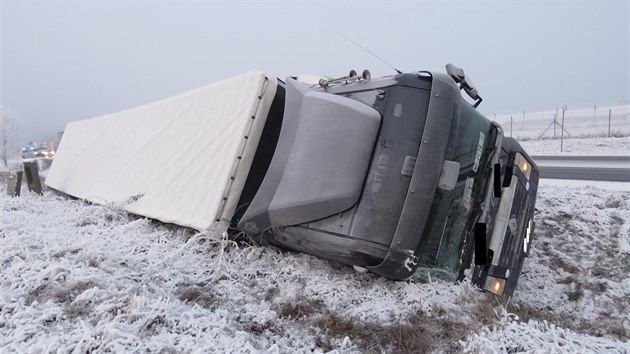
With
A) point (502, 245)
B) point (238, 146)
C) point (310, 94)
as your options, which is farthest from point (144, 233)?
point (502, 245)

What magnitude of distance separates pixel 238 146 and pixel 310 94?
1103 millimetres

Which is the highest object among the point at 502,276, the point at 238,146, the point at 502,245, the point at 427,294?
the point at 238,146

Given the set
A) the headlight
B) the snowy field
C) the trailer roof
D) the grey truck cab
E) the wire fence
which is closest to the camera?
the snowy field

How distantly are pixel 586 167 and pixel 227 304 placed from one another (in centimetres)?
1194

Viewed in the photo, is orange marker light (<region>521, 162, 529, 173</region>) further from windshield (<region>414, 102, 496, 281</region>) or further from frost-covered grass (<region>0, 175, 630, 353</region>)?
frost-covered grass (<region>0, 175, 630, 353</region>)

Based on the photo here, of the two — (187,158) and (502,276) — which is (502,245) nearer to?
(502,276)

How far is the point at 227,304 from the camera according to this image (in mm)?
2734

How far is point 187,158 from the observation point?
478 cm

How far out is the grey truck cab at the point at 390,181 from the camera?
2725mm

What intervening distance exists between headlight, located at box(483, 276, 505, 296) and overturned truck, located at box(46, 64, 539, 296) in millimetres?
14

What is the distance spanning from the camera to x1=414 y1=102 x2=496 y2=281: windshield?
2816mm

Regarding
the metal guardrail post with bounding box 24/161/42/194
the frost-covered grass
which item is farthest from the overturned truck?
the metal guardrail post with bounding box 24/161/42/194

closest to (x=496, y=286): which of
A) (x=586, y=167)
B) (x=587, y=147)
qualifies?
(x=586, y=167)

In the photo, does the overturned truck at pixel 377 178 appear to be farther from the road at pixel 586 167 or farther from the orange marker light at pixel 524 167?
the road at pixel 586 167
